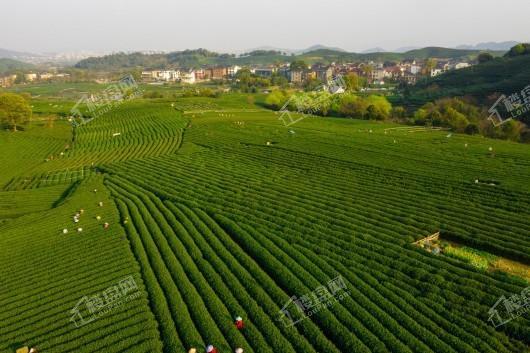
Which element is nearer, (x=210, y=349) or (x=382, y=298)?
(x=210, y=349)

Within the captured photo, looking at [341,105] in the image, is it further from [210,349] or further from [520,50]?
[520,50]

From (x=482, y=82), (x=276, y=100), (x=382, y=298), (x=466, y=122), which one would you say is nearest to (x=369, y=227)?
(x=382, y=298)

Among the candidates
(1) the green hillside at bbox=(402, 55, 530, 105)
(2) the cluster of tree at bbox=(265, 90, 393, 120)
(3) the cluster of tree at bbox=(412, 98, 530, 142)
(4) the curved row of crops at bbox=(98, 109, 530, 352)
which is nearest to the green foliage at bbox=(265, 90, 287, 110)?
(2) the cluster of tree at bbox=(265, 90, 393, 120)

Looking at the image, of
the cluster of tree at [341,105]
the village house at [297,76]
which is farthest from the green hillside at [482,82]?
the village house at [297,76]

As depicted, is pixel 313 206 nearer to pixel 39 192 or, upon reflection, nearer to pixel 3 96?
pixel 39 192

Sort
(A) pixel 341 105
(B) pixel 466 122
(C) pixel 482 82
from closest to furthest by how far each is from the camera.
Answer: (B) pixel 466 122 < (A) pixel 341 105 < (C) pixel 482 82

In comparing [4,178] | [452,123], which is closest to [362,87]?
[452,123]

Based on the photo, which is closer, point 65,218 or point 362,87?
point 65,218
